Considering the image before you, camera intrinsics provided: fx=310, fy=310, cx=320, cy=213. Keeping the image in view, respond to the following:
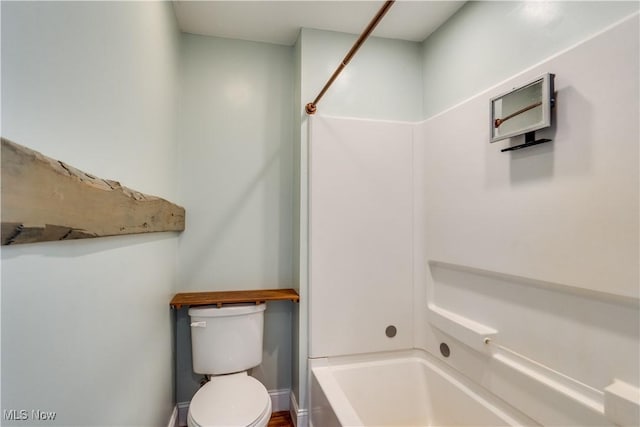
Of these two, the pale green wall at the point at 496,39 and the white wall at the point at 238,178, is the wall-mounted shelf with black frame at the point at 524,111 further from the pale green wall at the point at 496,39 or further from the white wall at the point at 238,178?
the white wall at the point at 238,178

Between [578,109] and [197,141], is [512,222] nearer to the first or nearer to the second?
[578,109]

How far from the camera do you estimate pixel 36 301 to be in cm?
63

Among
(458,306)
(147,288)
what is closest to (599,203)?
(458,306)

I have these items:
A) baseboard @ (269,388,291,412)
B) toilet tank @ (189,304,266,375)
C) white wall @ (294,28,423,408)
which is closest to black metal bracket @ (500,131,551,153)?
white wall @ (294,28,423,408)

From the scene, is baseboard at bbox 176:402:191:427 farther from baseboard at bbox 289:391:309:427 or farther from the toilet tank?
baseboard at bbox 289:391:309:427

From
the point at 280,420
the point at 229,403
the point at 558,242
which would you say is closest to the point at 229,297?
the point at 229,403

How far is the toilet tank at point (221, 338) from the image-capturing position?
191cm

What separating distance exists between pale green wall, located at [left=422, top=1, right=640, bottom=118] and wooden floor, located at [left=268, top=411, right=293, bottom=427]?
7.52ft

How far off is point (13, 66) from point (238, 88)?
5.72ft

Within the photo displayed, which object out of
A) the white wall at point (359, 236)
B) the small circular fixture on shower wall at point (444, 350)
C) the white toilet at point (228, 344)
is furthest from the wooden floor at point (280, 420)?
the small circular fixture on shower wall at point (444, 350)

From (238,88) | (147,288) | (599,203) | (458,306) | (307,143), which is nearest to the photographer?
(599,203)

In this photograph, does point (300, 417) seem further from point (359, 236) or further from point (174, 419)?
point (359, 236)

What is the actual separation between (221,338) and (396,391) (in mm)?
1154

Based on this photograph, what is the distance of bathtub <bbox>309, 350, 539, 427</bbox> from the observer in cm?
168
